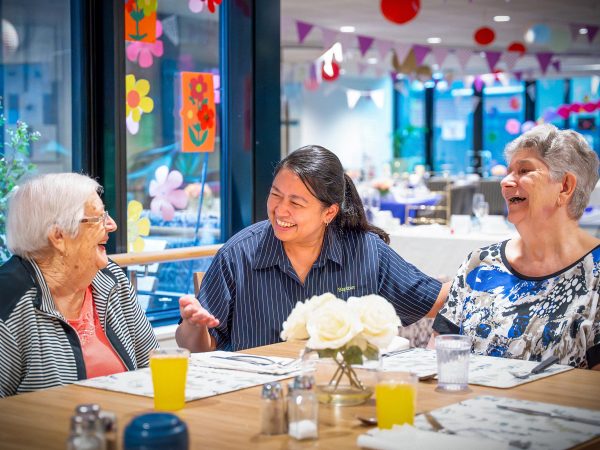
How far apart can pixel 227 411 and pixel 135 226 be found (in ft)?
9.77

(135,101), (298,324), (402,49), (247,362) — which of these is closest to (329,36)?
(402,49)

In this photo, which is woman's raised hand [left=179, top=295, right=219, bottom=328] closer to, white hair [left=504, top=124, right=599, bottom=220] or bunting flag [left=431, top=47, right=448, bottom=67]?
white hair [left=504, top=124, right=599, bottom=220]

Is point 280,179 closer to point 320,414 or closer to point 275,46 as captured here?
point 320,414

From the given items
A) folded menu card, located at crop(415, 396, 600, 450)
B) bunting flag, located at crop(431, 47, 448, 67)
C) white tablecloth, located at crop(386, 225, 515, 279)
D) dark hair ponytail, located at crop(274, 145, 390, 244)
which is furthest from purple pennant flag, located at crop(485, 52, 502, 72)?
folded menu card, located at crop(415, 396, 600, 450)

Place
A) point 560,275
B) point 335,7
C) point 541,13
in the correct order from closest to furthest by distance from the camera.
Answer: point 560,275 → point 335,7 → point 541,13

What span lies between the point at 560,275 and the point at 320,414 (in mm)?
1115

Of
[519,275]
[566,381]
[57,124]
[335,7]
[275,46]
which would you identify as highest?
[335,7]

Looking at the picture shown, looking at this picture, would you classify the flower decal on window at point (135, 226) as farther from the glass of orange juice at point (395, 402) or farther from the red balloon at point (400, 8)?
the glass of orange juice at point (395, 402)

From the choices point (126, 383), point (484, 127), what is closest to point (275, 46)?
point (126, 383)

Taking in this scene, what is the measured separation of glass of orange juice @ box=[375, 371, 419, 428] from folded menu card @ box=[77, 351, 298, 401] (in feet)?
1.43

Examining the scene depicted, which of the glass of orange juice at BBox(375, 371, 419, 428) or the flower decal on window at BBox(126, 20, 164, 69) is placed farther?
the flower decal on window at BBox(126, 20, 164, 69)

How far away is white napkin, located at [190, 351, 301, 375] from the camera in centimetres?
224

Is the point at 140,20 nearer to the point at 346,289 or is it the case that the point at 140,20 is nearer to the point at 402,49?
the point at 346,289

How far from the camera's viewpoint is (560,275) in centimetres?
265
